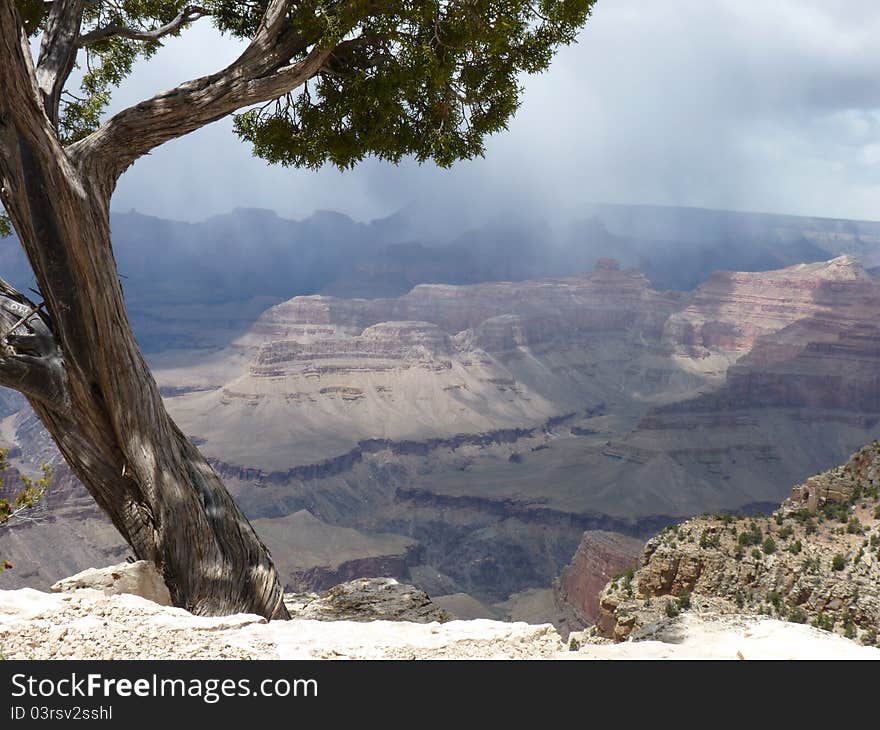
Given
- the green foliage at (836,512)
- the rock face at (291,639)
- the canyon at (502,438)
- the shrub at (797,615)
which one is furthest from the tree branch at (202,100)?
the canyon at (502,438)

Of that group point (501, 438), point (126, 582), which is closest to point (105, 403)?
point (126, 582)

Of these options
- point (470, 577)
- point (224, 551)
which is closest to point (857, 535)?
point (224, 551)

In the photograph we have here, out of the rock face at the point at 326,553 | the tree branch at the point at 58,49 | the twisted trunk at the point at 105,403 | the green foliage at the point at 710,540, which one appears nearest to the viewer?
the twisted trunk at the point at 105,403

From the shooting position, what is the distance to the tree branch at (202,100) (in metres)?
8.88

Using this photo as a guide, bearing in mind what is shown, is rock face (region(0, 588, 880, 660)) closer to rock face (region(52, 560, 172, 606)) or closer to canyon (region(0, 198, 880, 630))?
rock face (region(52, 560, 172, 606))

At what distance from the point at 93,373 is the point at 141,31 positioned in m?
6.20

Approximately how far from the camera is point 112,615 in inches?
286

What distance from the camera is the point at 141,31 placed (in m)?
12.1

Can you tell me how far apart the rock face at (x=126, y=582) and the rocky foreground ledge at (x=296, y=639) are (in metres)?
0.30

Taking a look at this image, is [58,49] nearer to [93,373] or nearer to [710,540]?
[93,373]

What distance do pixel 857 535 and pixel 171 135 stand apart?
75.2 ft

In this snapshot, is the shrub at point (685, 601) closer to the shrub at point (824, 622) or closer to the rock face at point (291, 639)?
the shrub at point (824, 622)

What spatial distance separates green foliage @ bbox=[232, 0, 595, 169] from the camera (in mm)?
9516
